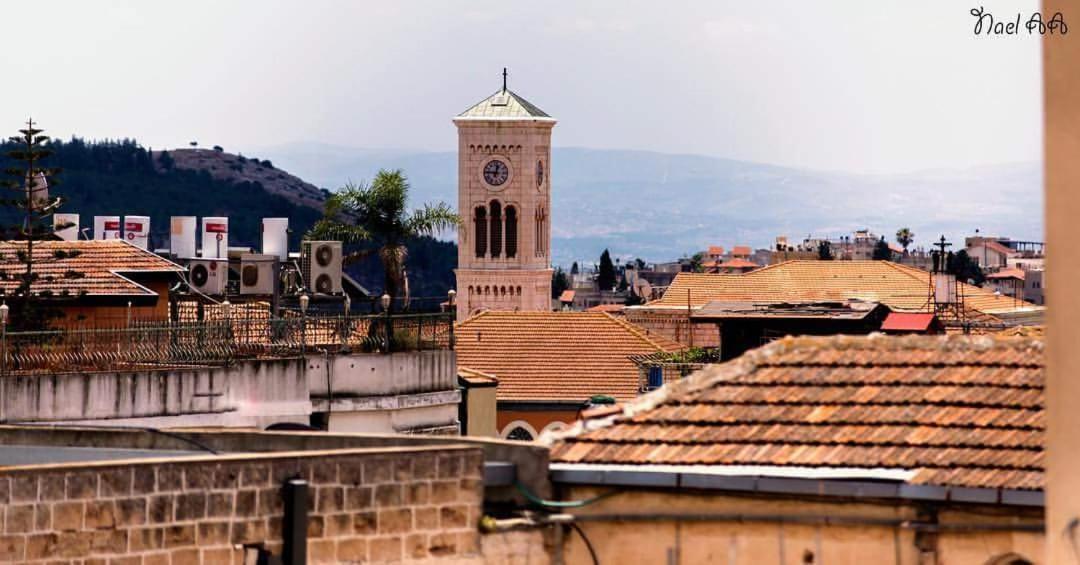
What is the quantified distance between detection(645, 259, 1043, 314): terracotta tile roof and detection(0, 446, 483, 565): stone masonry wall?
346 ft

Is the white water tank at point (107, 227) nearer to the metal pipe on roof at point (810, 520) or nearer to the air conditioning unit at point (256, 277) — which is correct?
the air conditioning unit at point (256, 277)

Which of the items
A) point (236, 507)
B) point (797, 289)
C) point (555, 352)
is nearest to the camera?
point (236, 507)

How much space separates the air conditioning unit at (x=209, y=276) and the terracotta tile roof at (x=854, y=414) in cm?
3622

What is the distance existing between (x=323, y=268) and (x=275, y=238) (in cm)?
644

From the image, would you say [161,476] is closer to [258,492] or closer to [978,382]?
[258,492]

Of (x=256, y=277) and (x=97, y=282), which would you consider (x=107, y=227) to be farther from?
(x=97, y=282)

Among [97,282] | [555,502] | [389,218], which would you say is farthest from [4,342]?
[389,218]

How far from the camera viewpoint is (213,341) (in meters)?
40.5

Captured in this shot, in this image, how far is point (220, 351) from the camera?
4016cm

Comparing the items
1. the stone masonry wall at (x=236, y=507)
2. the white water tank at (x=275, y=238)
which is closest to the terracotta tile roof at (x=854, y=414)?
the stone masonry wall at (x=236, y=507)

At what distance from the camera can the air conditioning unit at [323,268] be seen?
51781 millimetres

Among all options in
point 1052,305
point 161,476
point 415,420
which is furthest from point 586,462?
point 415,420

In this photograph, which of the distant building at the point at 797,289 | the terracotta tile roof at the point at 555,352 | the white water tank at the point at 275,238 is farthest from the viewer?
the distant building at the point at 797,289

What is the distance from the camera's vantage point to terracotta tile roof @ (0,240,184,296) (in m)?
44.5
